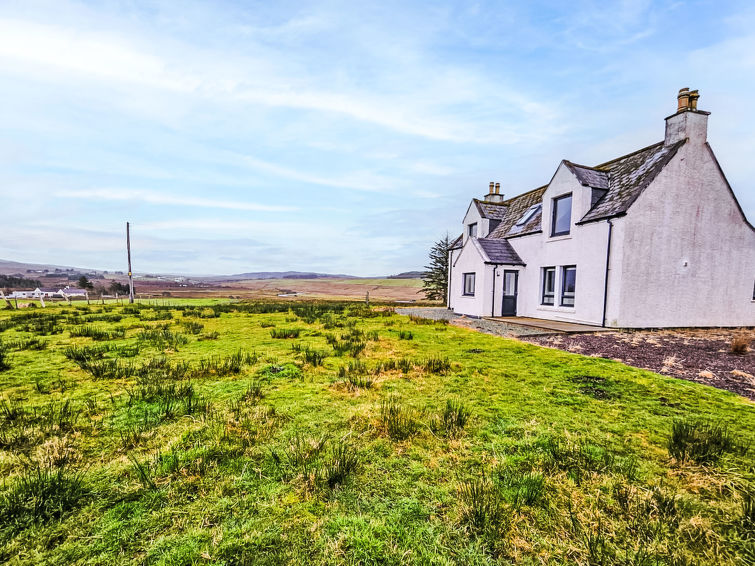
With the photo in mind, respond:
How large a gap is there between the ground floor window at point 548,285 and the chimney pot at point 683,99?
7672 mm

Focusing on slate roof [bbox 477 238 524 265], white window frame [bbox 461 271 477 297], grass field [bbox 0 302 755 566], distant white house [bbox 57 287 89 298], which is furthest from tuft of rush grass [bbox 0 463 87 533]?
distant white house [bbox 57 287 89 298]

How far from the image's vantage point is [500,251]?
17.2 meters

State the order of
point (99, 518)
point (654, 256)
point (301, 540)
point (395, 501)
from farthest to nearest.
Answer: point (654, 256) → point (395, 501) → point (99, 518) → point (301, 540)

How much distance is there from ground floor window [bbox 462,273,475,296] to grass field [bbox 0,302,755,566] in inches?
493

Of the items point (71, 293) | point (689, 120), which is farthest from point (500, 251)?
point (71, 293)

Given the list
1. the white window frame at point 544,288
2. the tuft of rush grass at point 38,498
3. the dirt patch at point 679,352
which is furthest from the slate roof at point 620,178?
the tuft of rush grass at point 38,498

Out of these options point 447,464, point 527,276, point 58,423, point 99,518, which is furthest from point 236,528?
point 527,276

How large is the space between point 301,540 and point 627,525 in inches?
88.2

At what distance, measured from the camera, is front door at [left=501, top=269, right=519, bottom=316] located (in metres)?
16.8

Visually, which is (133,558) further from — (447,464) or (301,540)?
(447,464)

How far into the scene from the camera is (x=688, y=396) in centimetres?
473

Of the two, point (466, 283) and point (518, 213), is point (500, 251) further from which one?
point (518, 213)

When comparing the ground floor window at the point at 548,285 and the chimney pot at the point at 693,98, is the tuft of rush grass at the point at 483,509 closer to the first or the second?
the ground floor window at the point at 548,285

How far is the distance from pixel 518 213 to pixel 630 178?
6.55m
